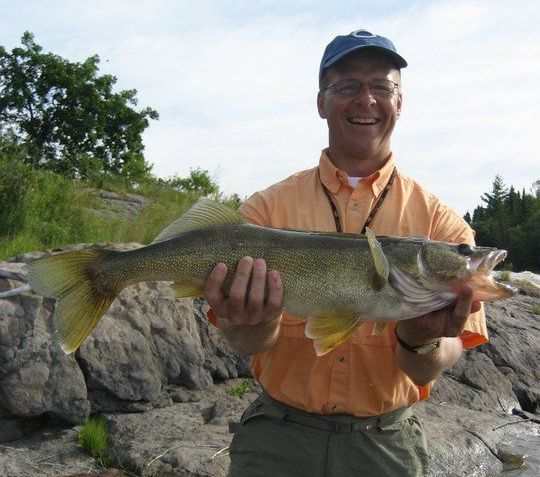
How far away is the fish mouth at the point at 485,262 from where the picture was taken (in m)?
2.96

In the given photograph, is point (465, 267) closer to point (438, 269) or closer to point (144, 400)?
point (438, 269)

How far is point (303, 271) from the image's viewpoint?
313 centimetres

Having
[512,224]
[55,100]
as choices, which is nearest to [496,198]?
[512,224]

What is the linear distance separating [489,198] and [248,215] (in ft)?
287

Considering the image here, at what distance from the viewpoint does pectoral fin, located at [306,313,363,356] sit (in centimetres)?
299

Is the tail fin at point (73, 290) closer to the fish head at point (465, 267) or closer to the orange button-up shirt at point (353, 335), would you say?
the orange button-up shirt at point (353, 335)

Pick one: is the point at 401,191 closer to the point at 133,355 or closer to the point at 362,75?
the point at 362,75

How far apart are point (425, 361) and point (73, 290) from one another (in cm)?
182

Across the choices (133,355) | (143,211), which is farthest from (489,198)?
(133,355)

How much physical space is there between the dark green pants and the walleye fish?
0.52 meters

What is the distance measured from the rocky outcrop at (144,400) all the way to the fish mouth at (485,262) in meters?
3.17

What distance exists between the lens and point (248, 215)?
368 centimetres

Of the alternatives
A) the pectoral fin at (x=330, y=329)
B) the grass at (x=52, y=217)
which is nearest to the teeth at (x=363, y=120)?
the pectoral fin at (x=330, y=329)

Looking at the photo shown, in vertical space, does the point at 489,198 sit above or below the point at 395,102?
above
